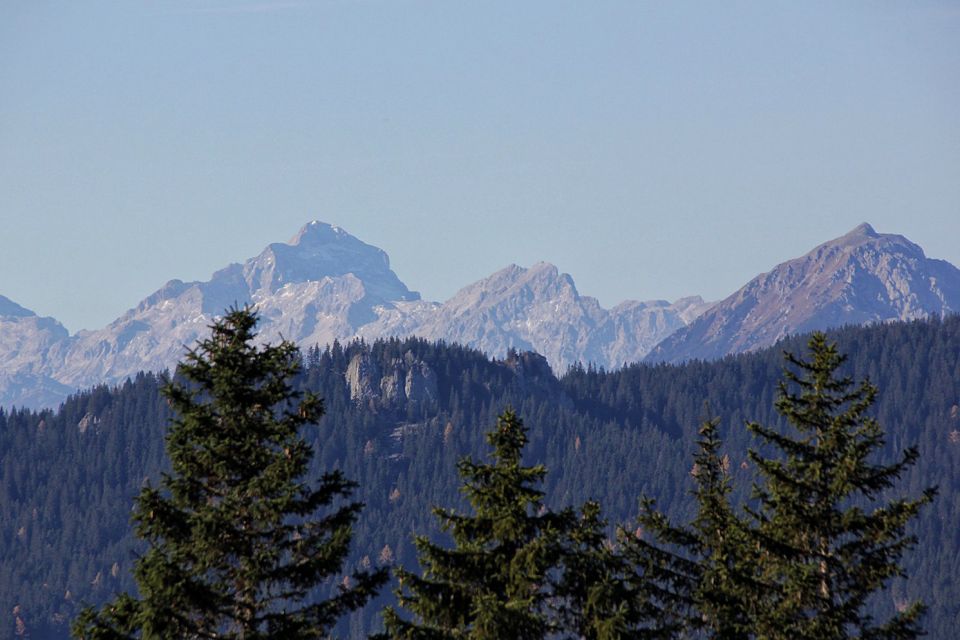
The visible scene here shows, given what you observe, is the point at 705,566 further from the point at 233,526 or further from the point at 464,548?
the point at 233,526

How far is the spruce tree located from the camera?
3316 centimetres

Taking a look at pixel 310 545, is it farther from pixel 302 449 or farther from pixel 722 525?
pixel 722 525

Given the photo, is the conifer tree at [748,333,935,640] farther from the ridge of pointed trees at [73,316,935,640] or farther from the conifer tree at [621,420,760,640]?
the conifer tree at [621,420,760,640]

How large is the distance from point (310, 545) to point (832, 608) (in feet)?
36.9

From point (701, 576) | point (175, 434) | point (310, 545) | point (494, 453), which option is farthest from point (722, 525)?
point (175, 434)

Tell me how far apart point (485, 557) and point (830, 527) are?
8.12 m

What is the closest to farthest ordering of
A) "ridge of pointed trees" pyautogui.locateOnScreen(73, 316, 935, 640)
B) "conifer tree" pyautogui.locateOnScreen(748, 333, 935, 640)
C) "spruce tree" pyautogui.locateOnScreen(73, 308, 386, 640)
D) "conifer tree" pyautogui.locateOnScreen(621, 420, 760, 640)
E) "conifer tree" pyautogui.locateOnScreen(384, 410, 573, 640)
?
"spruce tree" pyautogui.locateOnScreen(73, 308, 386, 640)
"ridge of pointed trees" pyautogui.locateOnScreen(73, 316, 935, 640)
"conifer tree" pyautogui.locateOnScreen(384, 410, 573, 640)
"conifer tree" pyautogui.locateOnScreen(748, 333, 935, 640)
"conifer tree" pyautogui.locateOnScreen(621, 420, 760, 640)

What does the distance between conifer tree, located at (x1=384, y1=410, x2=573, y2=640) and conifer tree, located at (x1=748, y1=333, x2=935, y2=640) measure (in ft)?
18.2

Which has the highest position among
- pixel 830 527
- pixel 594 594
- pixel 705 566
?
pixel 830 527

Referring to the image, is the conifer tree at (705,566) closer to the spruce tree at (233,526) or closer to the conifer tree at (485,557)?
the conifer tree at (485,557)

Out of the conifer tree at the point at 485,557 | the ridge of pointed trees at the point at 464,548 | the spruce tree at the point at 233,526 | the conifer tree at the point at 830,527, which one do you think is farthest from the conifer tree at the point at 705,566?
the spruce tree at the point at 233,526

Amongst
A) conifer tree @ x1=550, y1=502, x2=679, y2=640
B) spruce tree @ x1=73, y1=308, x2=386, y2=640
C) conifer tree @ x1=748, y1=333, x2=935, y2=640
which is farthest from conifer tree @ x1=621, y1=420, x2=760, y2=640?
spruce tree @ x1=73, y1=308, x2=386, y2=640

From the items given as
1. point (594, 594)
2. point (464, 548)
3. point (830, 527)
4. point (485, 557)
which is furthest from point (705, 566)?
point (464, 548)

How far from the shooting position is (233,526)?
34.4 meters
